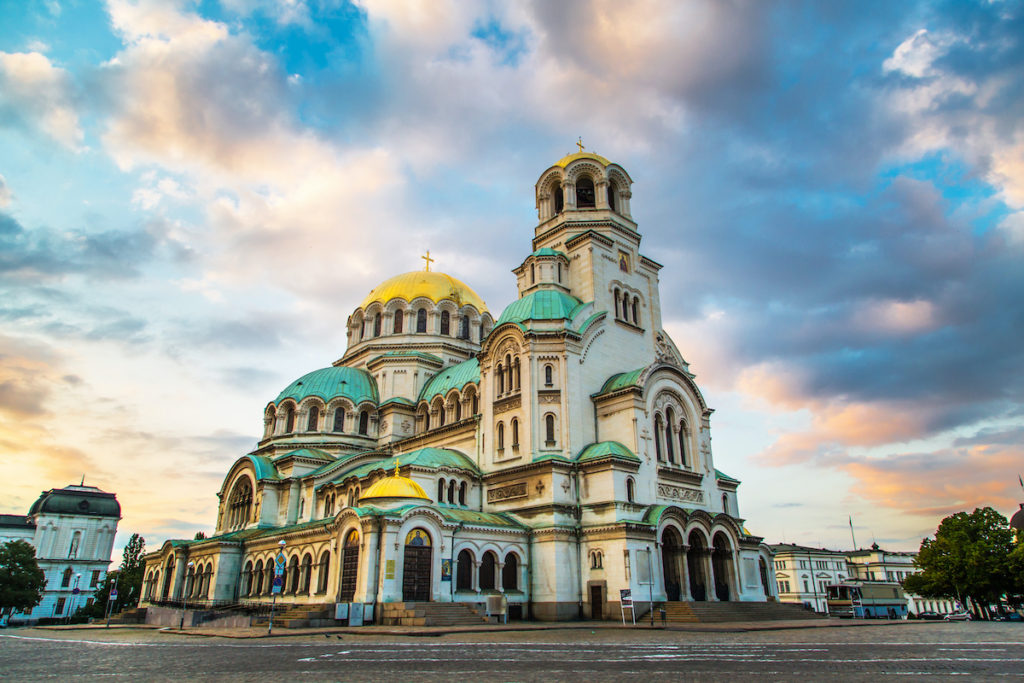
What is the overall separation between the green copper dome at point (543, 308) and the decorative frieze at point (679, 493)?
10554mm

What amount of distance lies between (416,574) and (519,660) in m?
17.8

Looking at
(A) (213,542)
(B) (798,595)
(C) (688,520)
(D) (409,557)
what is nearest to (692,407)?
(C) (688,520)

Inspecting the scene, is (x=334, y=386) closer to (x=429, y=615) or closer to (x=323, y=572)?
(x=323, y=572)

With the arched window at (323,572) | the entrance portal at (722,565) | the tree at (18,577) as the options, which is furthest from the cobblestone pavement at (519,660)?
the tree at (18,577)

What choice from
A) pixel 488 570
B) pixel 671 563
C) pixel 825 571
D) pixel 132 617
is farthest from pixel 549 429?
pixel 825 571

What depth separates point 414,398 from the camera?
49938mm

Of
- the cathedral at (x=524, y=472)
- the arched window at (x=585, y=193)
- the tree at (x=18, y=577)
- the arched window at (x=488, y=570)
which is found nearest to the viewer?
the cathedral at (x=524, y=472)

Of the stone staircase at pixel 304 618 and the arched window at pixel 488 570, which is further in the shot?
the arched window at pixel 488 570

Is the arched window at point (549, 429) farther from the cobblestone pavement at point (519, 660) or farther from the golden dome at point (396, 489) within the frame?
the cobblestone pavement at point (519, 660)

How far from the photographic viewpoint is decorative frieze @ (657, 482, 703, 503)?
36.8 metres

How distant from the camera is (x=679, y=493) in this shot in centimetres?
3788

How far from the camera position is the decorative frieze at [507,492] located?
36237 mm

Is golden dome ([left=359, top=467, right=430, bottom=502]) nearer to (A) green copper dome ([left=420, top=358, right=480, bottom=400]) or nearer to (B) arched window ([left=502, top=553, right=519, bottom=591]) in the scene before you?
(B) arched window ([left=502, top=553, right=519, bottom=591])

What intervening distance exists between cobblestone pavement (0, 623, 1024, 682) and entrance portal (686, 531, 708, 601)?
669 inches
